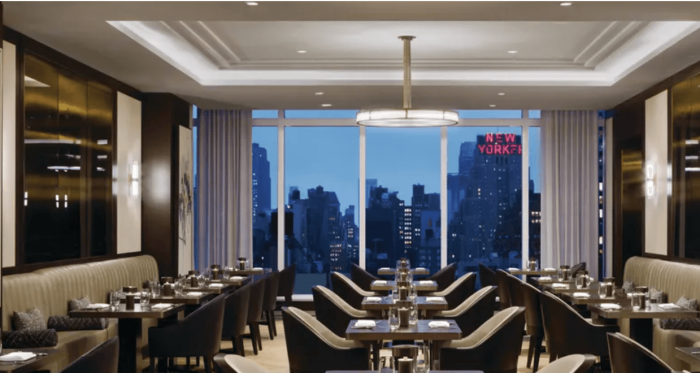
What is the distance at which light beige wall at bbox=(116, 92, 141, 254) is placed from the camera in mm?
9164

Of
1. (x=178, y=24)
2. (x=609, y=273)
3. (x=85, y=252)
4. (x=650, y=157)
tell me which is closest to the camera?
(x=178, y=24)

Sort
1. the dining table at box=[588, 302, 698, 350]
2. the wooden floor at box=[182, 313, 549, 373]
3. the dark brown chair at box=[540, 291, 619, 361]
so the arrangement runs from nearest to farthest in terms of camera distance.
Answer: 1. the dark brown chair at box=[540, 291, 619, 361]
2. the dining table at box=[588, 302, 698, 350]
3. the wooden floor at box=[182, 313, 549, 373]

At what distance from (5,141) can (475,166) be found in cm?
740

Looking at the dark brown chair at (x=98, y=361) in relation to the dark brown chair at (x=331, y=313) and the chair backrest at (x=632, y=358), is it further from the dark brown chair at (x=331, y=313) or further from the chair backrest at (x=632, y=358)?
the dark brown chair at (x=331, y=313)

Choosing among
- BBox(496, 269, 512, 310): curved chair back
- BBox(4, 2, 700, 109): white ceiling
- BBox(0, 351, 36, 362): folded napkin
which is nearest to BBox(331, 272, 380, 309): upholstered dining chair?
BBox(496, 269, 512, 310): curved chair back

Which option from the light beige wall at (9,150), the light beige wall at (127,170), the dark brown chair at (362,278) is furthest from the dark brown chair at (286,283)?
the light beige wall at (9,150)

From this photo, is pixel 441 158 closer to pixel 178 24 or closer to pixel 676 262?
pixel 676 262

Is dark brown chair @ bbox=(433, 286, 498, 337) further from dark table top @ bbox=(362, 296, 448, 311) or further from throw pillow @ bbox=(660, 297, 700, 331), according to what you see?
throw pillow @ bbox=(660, 297, 700, 331)

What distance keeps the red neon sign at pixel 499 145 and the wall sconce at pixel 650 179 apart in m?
2.76

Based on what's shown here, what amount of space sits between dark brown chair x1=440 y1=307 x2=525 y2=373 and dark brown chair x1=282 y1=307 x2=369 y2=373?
501mm

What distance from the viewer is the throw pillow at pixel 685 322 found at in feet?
23.7

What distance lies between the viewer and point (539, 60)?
30.0 feet

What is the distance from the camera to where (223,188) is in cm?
1195

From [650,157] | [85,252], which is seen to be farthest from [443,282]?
[85,252]
